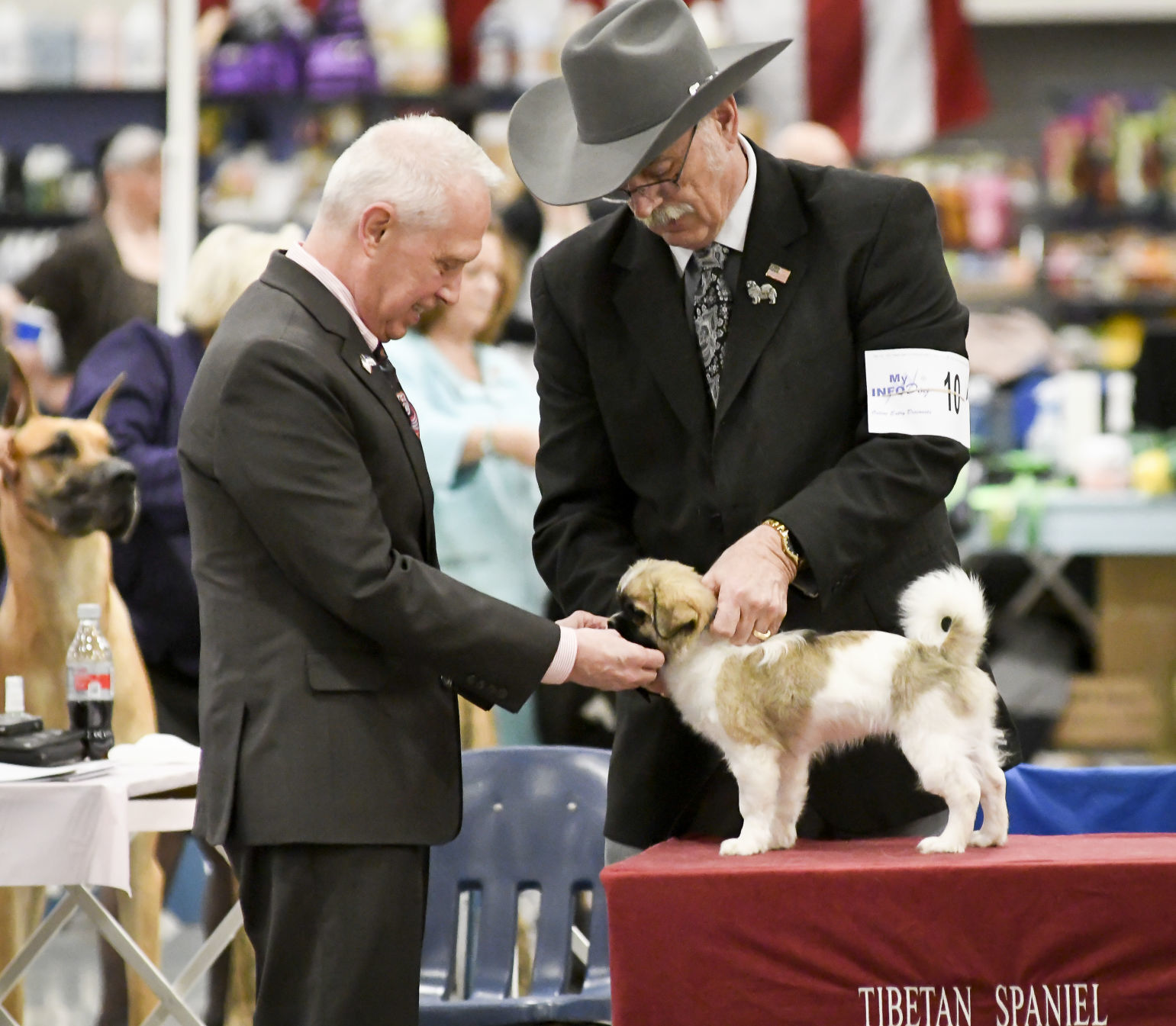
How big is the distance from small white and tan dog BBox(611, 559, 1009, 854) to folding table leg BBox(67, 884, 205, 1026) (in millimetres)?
1362

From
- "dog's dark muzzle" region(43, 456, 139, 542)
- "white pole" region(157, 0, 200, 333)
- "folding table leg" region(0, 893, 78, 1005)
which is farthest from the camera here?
"white pole" region(157, 0, 200, 333)

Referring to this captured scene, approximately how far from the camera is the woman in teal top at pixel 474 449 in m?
4.07

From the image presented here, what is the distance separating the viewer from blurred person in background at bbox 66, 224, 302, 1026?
4.09 m

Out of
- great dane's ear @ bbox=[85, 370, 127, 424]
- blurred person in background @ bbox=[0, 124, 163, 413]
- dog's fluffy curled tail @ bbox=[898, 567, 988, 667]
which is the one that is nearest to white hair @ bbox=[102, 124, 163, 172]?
blurred person in background @ bbox=[0, 124, 163, 413]

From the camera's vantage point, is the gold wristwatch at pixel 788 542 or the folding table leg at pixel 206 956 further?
the folding table leg at pixel 206 956

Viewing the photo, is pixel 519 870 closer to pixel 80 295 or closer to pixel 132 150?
pixel 80 295

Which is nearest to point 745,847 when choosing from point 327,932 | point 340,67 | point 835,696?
point 835,696

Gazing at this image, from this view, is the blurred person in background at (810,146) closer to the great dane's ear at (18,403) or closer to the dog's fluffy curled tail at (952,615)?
the great dane's ear at (18,403)

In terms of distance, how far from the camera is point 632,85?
2.22 meters

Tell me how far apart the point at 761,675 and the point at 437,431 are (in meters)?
2.08

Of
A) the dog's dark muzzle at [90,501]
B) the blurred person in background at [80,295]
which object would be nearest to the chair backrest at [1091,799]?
the dog's dark muzzle at [90,501]

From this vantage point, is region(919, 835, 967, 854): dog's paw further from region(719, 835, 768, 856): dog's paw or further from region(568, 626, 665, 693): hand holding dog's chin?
region(568, 626, 665, 693): hand holding dog's chin

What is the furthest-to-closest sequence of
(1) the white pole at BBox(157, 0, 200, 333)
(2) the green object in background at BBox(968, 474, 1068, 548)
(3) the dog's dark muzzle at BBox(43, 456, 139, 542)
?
(2) the green object in background at BBox(968, 474, 1068, 548) < (1) the white pole at BBox(157, 0, 200, 333) < (3) the dog's dark muzzle at BBox(43, 456, 139, 542)

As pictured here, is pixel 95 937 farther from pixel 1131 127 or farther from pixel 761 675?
pixel 1131 127
